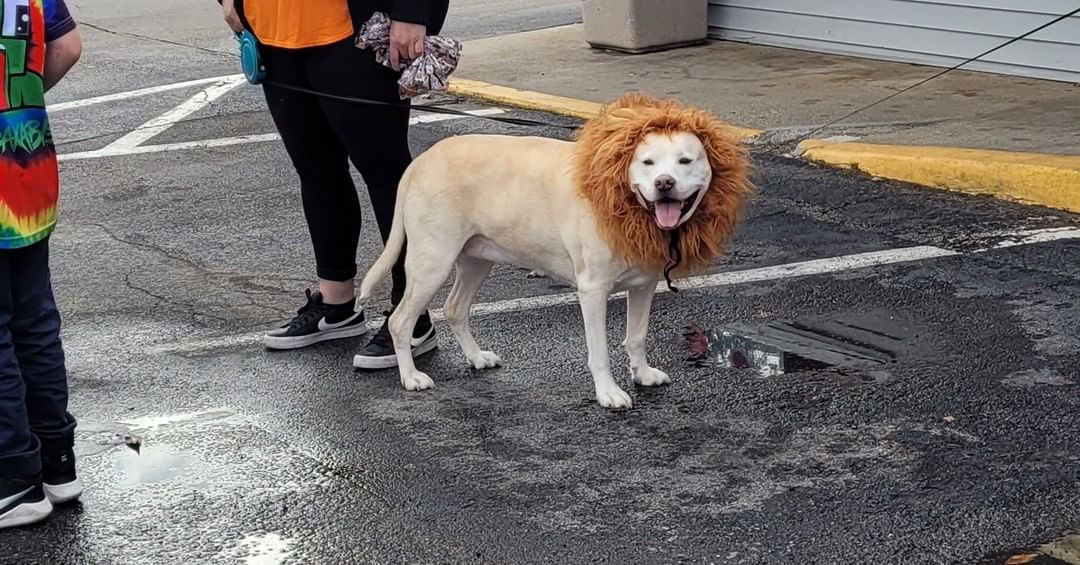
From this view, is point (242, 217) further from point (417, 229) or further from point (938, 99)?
point (938, 99)

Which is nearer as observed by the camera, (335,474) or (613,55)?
(335,474)

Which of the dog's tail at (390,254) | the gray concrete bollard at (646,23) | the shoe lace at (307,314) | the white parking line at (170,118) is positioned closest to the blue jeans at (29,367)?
the dog's tail at (390,254)

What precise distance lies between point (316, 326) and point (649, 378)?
1.44 metres

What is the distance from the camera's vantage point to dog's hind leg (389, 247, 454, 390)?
5082 mm

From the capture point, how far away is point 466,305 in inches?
212

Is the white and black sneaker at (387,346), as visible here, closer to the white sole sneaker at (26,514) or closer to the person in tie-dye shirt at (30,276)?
the person in tie-dye shirt at (30,276)

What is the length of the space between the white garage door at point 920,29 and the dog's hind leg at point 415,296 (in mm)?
6093

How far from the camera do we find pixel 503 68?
40.4 feet

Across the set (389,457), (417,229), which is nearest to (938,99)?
(417,229)

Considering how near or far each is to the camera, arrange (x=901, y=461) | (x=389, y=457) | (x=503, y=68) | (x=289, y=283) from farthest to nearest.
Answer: (x=503, y=68), (x=289, y=283), (x=389, y=457), (x=901, y=461)

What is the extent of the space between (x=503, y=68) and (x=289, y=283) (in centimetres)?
596

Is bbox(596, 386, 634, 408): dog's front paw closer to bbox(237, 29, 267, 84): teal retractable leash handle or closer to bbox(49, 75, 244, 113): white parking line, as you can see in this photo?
bbox(237, 29, 267, 84): teal retractable leash handle

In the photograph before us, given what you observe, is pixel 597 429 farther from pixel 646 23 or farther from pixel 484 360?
pixel 646 23

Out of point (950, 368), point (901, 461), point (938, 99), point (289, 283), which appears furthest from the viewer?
point (938, 99)
